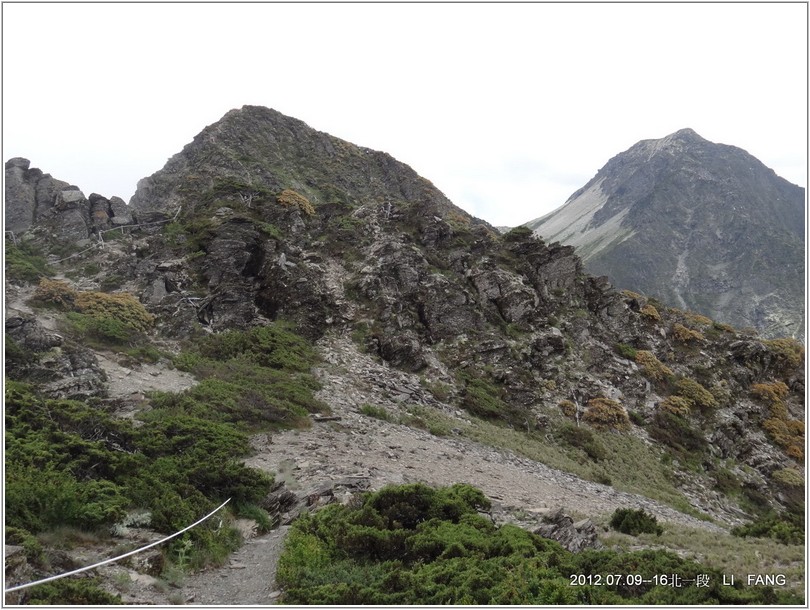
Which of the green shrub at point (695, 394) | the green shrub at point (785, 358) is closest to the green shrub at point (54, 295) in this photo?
the green shrub at point (695, 394)

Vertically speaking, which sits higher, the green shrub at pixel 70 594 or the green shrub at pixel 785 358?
the green shrub at pixel 785 358

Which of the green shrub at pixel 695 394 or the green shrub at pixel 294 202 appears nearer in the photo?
the green shrub at pixel 695 394

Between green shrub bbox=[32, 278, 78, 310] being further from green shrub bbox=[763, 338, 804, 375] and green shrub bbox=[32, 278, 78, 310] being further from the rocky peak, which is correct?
green shrub bbox=[763, 338, 804, 375]

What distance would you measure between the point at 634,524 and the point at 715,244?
18600 centimetres

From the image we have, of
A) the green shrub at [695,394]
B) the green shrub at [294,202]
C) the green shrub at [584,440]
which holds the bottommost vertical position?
the green shrub at [584,440]

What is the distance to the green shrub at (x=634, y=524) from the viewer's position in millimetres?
12195

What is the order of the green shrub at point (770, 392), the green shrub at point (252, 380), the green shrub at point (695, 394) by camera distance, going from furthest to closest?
the green shrub at point (770, 392) < the green shrub at point (695, 394) < the green shrub at point (252, 380)

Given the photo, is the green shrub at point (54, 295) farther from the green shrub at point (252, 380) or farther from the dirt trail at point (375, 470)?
the dirt trail at point (375, 470)

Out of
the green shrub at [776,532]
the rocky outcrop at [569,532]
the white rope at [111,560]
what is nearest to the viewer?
the white rope at [111,560]

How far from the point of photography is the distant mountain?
139 m

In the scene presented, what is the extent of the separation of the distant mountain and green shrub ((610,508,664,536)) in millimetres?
138098

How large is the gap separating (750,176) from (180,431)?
237387 millimetres

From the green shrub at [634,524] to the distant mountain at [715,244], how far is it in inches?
5437

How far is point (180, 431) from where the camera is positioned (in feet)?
47.9
